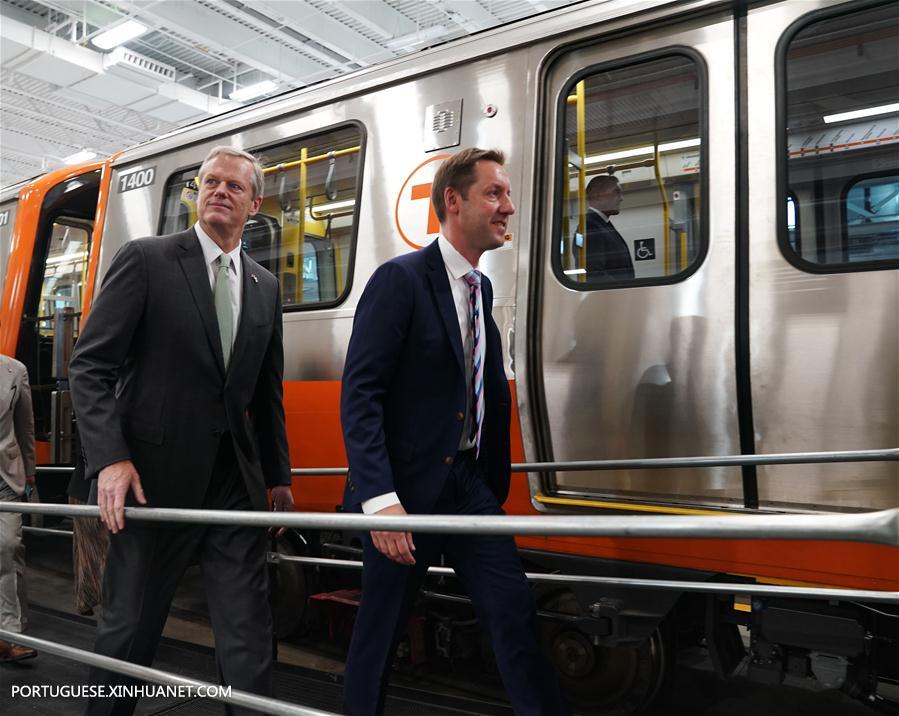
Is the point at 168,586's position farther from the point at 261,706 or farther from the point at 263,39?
the point at 263,39

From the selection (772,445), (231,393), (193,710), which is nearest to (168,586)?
(231,393)

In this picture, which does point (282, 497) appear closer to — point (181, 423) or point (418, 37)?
point (181, 423)

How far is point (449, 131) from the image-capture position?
357cm

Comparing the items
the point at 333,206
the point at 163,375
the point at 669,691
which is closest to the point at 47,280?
the point at 333,206

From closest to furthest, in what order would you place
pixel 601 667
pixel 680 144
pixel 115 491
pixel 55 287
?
pixel 115 491 → pixel 680 144 → pixel 601 667 → pixel 55 287

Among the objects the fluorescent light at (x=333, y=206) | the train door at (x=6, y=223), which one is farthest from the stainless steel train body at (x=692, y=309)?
the train door at (x=6, y=223)

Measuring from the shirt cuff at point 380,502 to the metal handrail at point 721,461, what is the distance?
98 centimetres

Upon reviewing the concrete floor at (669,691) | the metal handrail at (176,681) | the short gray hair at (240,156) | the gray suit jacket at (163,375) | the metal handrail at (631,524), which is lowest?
the concrete floor at (669,691)

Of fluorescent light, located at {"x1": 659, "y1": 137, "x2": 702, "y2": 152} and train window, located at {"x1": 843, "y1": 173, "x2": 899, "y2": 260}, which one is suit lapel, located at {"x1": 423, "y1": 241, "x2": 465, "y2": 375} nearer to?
fluorescent light, located at {"x1": 659, "y1": 137, "x2": 702, "y2": 152}

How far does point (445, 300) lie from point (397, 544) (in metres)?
0.74

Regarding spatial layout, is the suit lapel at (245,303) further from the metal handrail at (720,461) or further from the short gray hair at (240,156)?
the metal handrail at (720,461)

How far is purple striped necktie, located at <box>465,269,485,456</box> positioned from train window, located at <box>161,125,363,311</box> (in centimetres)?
159

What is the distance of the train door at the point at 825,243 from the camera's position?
2586 mm

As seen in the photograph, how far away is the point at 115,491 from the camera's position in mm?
2232
